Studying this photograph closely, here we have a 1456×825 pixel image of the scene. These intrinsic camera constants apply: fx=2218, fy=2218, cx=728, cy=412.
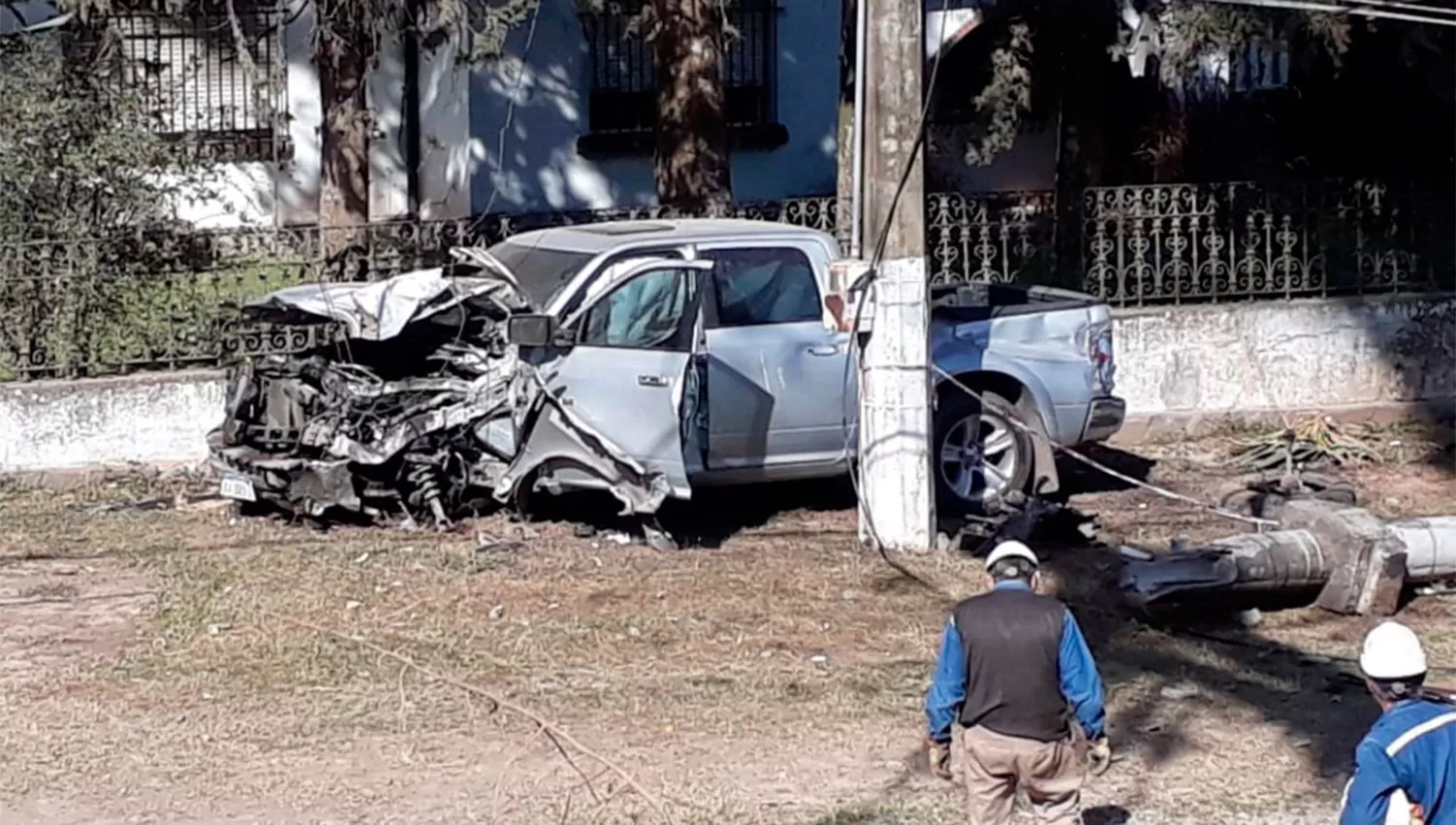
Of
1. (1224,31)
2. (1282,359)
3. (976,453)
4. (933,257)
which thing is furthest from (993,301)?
(1282,359)

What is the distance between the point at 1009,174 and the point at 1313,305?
7.13 m

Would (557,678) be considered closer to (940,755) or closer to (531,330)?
(531,330)

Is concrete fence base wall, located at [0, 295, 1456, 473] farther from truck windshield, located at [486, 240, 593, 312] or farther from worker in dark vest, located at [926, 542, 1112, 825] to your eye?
worker in dark vest, located at [926, 542, 1112, 825]

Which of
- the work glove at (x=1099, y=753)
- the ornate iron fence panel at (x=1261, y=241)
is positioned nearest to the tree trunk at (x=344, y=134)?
the ornate iron fence panel at (x=1261, y=241)

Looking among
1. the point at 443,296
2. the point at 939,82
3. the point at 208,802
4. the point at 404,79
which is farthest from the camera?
the point at 939,82

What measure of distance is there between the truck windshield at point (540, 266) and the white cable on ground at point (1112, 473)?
215 cm

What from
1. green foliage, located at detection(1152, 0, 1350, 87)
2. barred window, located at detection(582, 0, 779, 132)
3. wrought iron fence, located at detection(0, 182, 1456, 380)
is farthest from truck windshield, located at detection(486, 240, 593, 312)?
barred window, located at detection(582, 0, 779, 132)

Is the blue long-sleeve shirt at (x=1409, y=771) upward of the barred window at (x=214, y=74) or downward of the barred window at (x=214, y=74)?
downward

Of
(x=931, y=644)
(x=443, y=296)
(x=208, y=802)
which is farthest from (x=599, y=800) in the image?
(x=443, y=296)

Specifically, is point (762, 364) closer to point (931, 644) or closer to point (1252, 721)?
point (931, 644)

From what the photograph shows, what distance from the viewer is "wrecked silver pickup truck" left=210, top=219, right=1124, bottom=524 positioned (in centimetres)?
1214

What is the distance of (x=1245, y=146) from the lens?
21375 millimetres

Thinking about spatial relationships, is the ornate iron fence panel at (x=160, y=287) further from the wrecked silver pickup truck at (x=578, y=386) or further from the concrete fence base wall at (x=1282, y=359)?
the concrete fence base wall at (x=1282, y=359)

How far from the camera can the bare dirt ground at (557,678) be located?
328 inches
